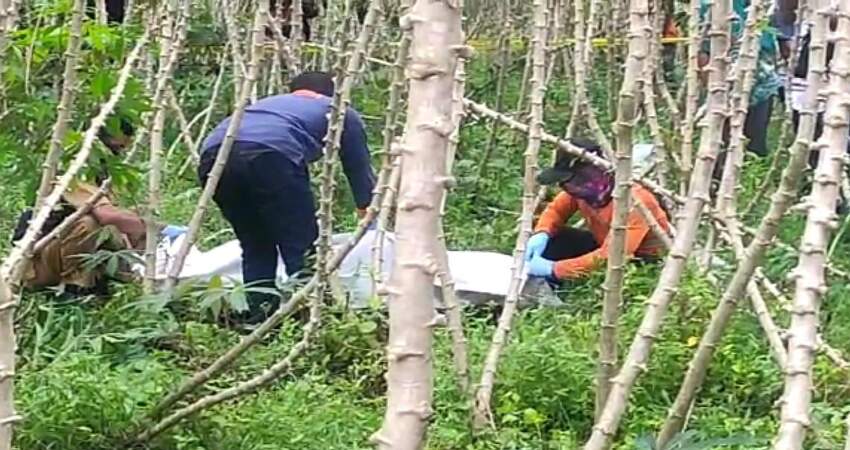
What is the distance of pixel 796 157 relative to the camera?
158 centimetres

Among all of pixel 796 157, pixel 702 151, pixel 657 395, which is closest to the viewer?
pixel 796 157

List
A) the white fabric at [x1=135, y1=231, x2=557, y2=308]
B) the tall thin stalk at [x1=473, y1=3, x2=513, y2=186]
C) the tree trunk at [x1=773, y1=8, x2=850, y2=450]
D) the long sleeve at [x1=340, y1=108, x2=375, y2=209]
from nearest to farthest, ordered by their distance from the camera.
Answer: the tree trunk at [x1=773, y1=8, x2=850, y2=450] < the white fabric at [x1=135, y1=231, x2=557, y2=308] < the long sleeve at [x1=340, y1=108, x2=375, y2=209] < the tall thin stalk at [x1=473, y1=3, x2=513, y2=186]

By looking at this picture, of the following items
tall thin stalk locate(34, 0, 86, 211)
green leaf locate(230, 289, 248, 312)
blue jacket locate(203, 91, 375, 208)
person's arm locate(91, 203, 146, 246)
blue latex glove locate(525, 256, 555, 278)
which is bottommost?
blue latex glove locate(525, 256, 555, 278)

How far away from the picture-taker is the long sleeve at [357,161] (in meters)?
3.85

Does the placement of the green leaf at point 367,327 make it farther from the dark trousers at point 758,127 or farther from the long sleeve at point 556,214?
the dark trousers at point 758,127

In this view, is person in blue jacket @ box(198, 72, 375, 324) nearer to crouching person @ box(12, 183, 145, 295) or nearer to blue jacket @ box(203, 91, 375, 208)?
blue jacket @ box(203, 91, 375, 208)

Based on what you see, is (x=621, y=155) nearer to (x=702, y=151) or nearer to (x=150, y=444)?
(x=702, y=151)

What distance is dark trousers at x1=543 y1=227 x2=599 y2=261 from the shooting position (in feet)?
13.5

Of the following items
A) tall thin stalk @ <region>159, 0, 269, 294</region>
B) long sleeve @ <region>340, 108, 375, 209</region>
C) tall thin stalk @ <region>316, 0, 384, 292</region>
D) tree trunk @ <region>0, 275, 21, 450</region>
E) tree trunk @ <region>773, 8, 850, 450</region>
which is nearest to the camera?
tree trunk @ <region>773, 8, 850, 450</region>

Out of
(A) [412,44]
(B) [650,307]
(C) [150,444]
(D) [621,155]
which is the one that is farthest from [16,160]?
(A) [412,44]

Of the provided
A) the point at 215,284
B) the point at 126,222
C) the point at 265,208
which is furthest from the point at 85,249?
the point at 265,208

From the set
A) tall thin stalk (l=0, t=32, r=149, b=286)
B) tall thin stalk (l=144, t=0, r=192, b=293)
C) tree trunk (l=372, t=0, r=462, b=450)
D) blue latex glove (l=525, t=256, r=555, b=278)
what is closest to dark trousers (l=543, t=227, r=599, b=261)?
blue latex glove (l=525, t=256, r=555, b=278)

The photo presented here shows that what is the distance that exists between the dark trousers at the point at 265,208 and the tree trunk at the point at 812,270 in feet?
8.40

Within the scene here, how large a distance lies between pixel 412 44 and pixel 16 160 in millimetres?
1436
